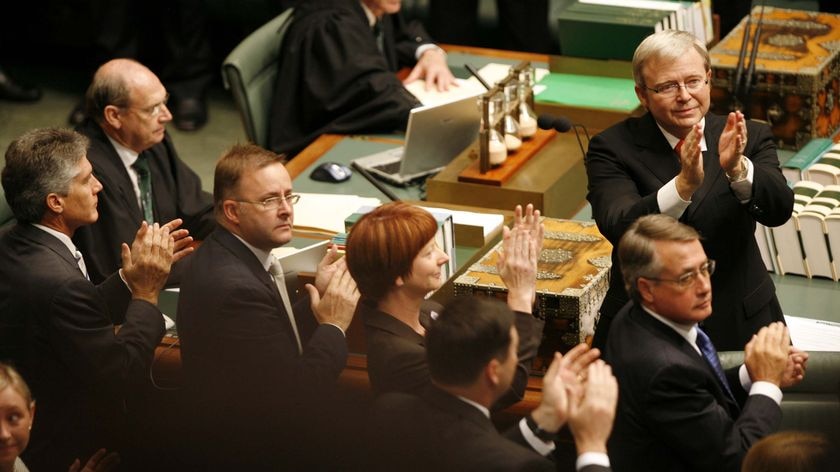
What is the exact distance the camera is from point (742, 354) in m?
2.91

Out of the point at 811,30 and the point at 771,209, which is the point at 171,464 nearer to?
the point at 771,209

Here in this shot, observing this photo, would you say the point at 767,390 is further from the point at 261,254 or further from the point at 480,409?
the point at 261,254

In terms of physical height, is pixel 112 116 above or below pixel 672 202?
below

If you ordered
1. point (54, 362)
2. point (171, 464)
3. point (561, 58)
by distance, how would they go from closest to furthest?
point (171, 464) → point (54, 362) → point (561, 58)

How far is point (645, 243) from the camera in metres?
2.59

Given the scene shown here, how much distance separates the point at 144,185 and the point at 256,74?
0.98 m

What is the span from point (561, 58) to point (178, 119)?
222cm

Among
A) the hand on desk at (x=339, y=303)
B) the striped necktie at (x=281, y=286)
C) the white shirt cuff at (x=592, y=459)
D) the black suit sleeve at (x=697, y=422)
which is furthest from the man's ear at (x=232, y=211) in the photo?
the white shirt cuff at (x=592, y=459)

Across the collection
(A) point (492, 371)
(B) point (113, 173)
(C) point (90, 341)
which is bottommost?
(B) point (113, 173)

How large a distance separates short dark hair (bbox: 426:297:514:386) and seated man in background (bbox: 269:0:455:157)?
8.85ft

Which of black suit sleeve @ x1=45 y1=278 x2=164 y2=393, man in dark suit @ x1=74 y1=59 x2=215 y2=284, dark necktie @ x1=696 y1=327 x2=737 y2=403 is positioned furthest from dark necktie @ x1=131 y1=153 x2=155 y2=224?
dark necktie @ x1=696 y1=327 x2=737 y2=403

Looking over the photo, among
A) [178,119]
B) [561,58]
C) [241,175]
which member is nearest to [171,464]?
[241,175]

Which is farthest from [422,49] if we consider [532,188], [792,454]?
[792,454]

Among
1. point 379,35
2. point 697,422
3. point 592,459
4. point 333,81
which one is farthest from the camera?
point 379,35
